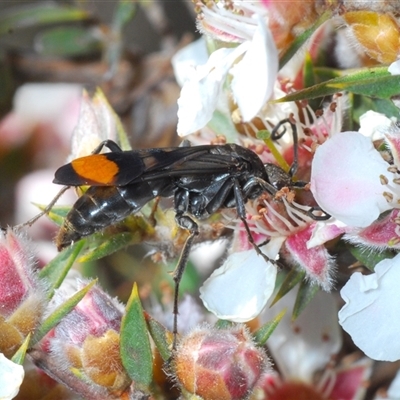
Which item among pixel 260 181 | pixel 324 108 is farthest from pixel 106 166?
pixel 324 108

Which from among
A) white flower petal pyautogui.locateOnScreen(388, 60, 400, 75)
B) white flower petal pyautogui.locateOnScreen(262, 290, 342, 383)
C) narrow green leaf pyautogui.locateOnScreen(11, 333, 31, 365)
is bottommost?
white flower petal pyautogui.locateOnScreen(262, 290, 342, 383)

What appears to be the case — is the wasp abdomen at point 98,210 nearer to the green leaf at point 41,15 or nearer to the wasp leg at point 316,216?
the wasp leg at point 316,216

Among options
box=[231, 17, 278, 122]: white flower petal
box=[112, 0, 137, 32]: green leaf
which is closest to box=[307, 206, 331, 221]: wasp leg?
box=[231, 17, 278, 122]: white flower petal

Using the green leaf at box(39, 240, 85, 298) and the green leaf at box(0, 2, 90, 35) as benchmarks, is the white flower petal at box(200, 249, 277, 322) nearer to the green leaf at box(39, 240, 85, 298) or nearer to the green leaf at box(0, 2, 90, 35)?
the green leaf at box(39, 240, 85, 298)

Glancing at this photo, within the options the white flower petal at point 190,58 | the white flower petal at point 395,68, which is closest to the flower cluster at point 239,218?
the white flower petal at point 395,68

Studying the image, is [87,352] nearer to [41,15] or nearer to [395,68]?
[395,68]

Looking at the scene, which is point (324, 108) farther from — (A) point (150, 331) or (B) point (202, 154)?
(A) point (150, 331)
